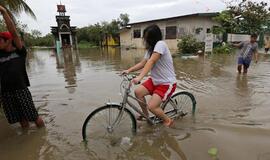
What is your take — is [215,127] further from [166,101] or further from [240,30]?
[240,30]

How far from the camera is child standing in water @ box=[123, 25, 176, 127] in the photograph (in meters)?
3.73

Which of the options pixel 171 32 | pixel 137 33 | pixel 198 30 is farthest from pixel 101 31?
pixel 198 30

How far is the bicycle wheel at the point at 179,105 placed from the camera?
15.0ft

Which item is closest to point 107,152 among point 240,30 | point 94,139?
point 94,139

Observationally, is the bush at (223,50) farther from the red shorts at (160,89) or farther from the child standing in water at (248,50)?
the red shorts at (160,89)

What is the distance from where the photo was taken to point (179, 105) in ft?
15.6

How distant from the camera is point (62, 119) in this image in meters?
5.28

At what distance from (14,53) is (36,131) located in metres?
1.51

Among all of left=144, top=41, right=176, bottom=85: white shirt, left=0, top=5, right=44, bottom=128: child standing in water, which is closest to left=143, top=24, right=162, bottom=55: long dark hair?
left=144, top=41, right=176, bottom=85: white shirt

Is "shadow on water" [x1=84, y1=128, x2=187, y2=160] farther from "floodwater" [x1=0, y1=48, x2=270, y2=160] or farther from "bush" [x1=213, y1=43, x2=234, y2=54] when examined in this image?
"bush" [x1=213, y1=43, x2=234, y2=54]

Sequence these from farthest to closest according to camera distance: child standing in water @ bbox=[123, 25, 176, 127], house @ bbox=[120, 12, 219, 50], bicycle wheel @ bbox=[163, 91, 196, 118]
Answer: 1. house @ bbox=[120, 12, 219, 50]
2. bicycle wheel @ bbox=[163, 91, 196, 118]
3. child standing in water @ bbox=[123, 25, 176, 127]

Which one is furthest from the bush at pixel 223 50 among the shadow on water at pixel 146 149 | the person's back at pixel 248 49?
the shadow on water at pixel 146 149

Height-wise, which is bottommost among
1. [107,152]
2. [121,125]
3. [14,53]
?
[107,152]

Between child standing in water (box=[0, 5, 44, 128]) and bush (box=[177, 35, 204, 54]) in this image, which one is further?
bush (box=[177, 35, 204, 54])
